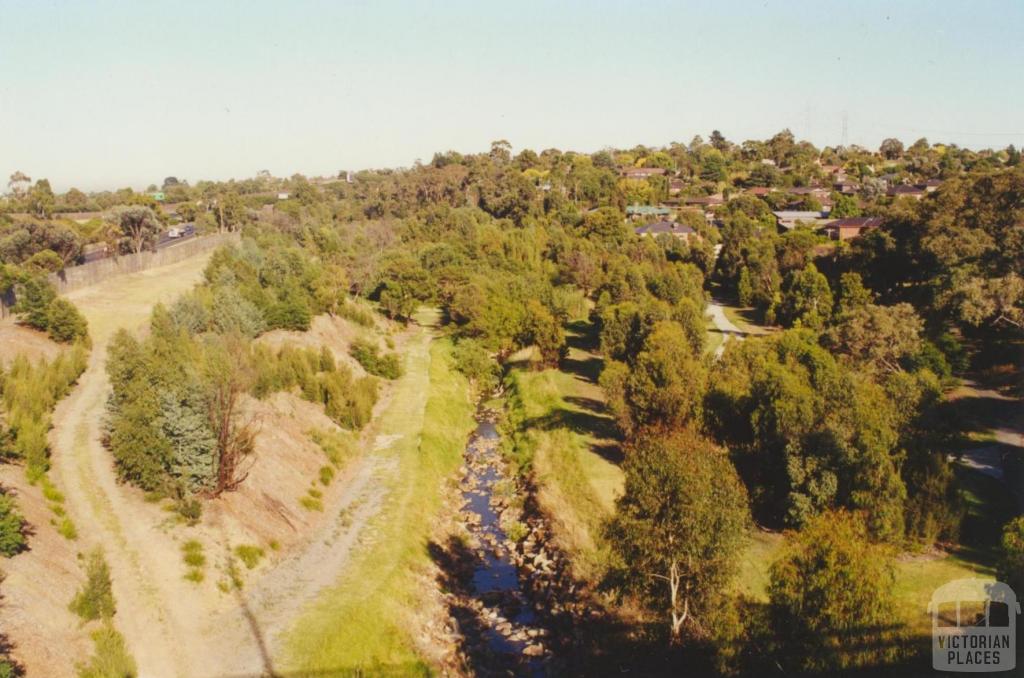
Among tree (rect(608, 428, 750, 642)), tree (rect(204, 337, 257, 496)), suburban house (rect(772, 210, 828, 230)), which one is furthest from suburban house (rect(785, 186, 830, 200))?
tree (rect(204, 337, 257, 496))

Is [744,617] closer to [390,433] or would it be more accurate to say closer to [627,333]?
[390,433]

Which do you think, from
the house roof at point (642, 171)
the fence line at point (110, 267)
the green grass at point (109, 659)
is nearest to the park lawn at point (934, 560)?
the green grass at point (109, 659)

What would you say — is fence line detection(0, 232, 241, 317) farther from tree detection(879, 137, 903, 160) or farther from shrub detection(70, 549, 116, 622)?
tree detection(879, 137, 903, 160)

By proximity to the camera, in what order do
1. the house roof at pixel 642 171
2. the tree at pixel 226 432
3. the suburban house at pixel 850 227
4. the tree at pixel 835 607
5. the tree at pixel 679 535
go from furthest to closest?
the house roof at pixel 642 171 → the suburban house at pixel 850 227 → the tree at pixel 226 432 → the tree at pixel 679 535 → the tree at pixel 835 607

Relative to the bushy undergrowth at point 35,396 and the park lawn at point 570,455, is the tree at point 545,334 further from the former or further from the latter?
the bushy undergrowth at point 35,396

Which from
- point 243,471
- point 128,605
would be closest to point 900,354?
point 243,471
